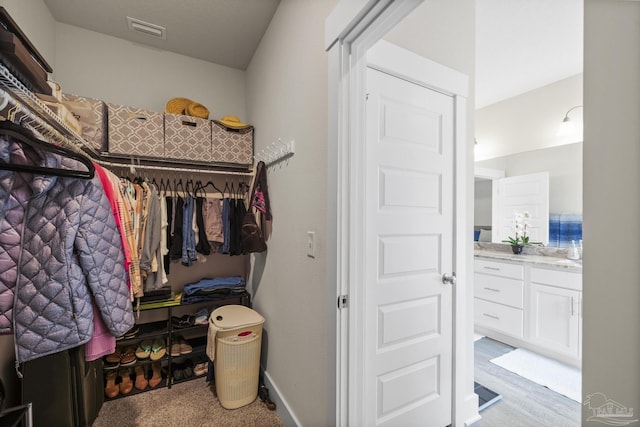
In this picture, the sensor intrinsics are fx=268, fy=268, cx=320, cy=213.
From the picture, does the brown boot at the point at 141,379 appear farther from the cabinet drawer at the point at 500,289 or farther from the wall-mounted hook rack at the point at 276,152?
the cabinet drawer at the point at 500,289

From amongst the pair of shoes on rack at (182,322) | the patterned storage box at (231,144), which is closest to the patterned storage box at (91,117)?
the patterned storage box at (231,144)

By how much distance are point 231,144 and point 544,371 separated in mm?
3282

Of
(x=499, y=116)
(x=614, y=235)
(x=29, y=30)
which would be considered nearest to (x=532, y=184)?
(x=499, y=116)

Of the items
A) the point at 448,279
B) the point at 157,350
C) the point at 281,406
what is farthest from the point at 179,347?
the point at 448,279

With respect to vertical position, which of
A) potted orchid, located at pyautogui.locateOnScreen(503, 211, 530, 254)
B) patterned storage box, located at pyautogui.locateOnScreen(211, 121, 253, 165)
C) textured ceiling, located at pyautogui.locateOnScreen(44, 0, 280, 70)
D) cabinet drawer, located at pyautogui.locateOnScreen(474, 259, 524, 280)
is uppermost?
textured ceiling, located at pyautogui.locateOnScreen(44, 0, 280, 70)

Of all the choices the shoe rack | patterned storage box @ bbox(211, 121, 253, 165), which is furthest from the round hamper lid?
patterned storage box @ bbox(211, 121, 253, 165)

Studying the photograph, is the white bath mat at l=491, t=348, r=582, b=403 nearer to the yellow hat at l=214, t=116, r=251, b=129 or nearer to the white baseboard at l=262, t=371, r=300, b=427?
the white baseboard at l=262, t=371, r=300, b=427

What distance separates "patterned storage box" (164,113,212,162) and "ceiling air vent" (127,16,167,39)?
26.2 inches

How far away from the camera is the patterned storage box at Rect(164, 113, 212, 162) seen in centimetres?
211

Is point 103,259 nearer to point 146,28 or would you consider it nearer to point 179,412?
point 179,412

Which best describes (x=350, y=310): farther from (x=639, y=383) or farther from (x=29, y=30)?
(x=29, y=30)

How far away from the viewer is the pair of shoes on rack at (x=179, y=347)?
2.14 m

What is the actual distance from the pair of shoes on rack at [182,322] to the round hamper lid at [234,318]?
0.36 metres

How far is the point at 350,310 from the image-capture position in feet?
3.84
